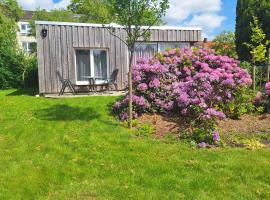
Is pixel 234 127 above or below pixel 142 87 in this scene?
below

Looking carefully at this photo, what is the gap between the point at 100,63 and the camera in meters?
16.0

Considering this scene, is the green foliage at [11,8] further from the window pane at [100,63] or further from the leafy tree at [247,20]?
the leafy tree at [247,20]

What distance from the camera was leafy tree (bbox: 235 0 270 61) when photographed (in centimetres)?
1697

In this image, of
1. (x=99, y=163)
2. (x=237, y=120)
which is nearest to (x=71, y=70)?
(x=237, y=120)

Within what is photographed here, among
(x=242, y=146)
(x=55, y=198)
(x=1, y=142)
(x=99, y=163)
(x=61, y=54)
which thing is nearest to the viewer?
(x=55, y=198)

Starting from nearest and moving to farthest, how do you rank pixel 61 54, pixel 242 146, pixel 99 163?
1. pixel 99 163
2. pixel 242 146
3. pixel 61 54

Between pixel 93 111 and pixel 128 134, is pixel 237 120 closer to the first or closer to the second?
pixel 128 134

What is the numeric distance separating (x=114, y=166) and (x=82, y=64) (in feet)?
32.6

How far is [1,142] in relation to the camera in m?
7.90

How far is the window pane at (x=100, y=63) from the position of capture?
625 inches

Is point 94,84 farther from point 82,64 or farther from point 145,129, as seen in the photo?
point 145,129

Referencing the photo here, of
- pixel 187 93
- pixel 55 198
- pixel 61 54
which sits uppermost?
pixel 61 54

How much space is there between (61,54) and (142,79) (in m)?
5.86

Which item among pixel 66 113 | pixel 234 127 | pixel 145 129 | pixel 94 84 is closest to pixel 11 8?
pixel 94 84
